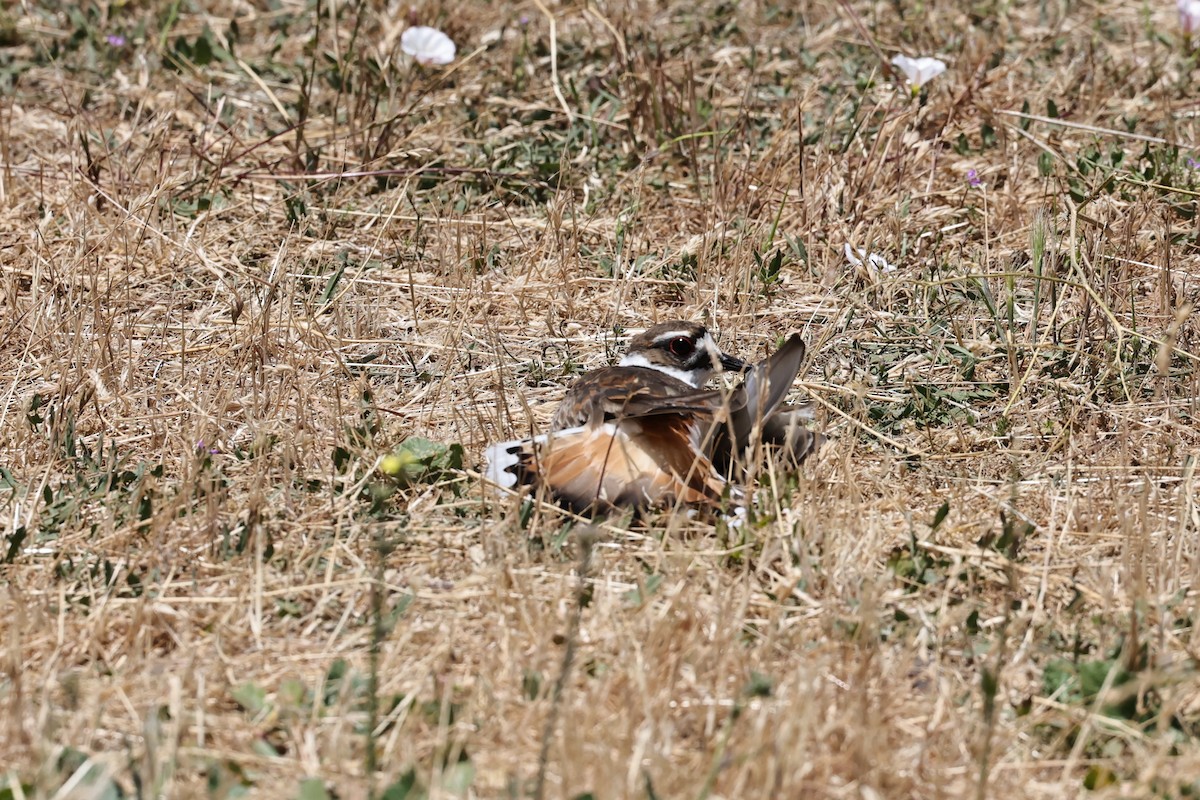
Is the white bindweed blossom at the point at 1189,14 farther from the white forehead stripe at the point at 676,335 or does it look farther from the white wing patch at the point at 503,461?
the white wing patch at the point at 503,461

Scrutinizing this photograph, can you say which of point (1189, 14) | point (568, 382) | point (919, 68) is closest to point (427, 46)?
point (919, 68)

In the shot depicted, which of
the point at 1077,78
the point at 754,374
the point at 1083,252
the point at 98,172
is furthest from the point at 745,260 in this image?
the point at 98,172

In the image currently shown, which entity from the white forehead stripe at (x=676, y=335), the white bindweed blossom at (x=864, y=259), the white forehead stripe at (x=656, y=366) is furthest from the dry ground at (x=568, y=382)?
the white forehead stripe at (x=676, y=335)

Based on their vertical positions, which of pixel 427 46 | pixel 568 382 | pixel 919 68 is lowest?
pixel 568 382

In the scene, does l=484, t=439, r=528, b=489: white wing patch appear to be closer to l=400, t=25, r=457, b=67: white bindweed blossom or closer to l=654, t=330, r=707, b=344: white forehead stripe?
l=654, t=330, r=707, b=344: white forehead stripe

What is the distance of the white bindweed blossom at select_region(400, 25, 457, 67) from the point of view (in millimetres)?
6691

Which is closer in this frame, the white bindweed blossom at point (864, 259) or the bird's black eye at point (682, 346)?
the bird's black eye at point (682, 346)

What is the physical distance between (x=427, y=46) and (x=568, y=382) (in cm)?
229

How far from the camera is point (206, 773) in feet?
10.1

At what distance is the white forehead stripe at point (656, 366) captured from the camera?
5.00 meters

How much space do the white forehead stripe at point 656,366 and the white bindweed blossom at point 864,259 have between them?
0.90 m

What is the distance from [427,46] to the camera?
265 inches

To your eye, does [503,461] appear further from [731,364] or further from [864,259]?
[864,259]

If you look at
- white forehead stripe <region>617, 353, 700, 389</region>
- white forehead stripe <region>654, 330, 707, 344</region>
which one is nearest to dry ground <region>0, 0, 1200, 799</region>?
white forehead stripe <region>617, 353, 700, 389</region>
